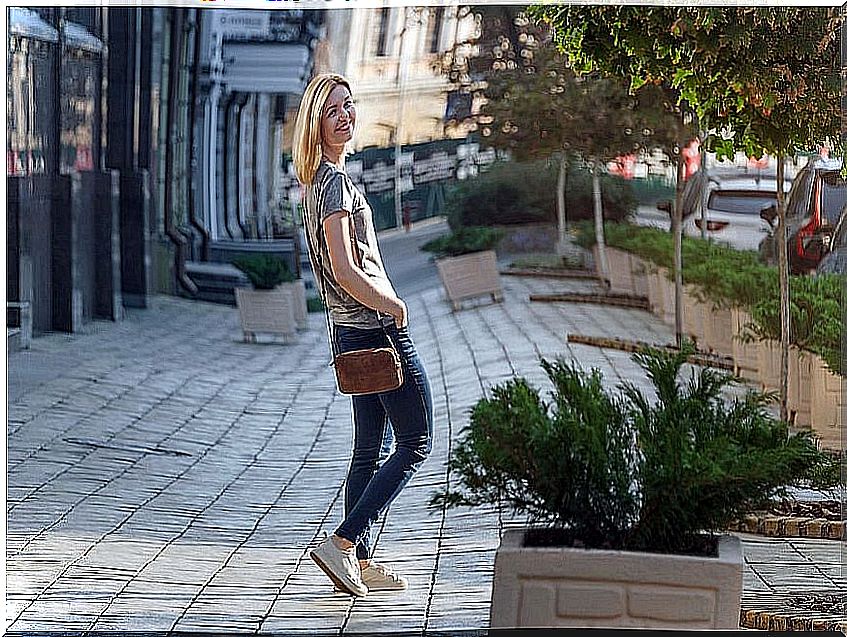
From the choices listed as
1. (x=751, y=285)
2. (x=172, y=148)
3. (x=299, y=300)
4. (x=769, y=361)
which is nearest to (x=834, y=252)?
(x=751, y=285)

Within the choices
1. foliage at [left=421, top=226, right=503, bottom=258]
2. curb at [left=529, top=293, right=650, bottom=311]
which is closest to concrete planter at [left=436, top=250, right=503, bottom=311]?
foliage at [left=421, top=226, right=503, bottom=258]

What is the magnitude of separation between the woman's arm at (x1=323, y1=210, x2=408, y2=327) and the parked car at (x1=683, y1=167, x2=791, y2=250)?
1008 millimetres

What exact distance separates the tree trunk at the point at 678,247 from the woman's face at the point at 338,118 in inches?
39.2

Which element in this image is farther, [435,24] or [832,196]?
[832,196]

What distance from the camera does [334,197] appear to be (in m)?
3.42

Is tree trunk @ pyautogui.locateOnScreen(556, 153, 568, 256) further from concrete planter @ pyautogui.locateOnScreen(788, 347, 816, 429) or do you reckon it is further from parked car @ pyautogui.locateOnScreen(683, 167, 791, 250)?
concrete planter @ pyautogui.locateOnScreen(788, 347, 816, 429)

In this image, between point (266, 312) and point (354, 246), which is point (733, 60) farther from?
point (266, 312)

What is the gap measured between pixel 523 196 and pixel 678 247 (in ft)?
1.66

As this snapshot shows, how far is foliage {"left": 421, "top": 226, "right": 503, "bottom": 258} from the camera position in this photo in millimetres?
3840

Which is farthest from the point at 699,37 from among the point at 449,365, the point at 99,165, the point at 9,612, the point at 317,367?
the point at 9,612

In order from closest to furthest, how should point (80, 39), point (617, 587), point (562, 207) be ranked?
1. point (617, 587)
2. point (80, 39)
3. point (562, 207)

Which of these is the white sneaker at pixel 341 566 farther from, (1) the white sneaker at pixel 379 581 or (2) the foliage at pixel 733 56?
(2) the foliage at pixel 733 56

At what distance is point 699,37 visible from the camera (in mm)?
3482

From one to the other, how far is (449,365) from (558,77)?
0.90 metres
